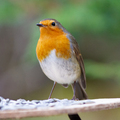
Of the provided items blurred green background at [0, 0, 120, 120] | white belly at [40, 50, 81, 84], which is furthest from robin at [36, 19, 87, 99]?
blurred green background at [0, 0, 120, 120]

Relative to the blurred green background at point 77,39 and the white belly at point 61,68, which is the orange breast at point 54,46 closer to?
the white belly at point 61,68

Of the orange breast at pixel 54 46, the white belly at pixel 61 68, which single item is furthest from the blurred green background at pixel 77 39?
the orange breast at pixel 54 46

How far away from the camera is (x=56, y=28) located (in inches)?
146

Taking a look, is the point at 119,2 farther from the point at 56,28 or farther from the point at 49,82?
the point at 49,82

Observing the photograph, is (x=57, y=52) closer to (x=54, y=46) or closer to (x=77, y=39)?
(x=54, y=46)

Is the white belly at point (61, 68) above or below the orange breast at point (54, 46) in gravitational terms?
below

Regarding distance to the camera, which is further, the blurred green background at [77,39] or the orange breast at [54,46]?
the blurred green background at [77,39]

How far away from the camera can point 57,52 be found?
138 inches

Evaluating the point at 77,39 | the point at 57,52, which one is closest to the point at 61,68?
the point at 57,52

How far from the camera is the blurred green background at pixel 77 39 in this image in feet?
16.1

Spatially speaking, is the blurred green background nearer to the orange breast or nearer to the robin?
the robin

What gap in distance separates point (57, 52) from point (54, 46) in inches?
3.7

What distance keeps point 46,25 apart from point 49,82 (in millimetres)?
3495

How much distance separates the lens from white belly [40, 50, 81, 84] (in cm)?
358
